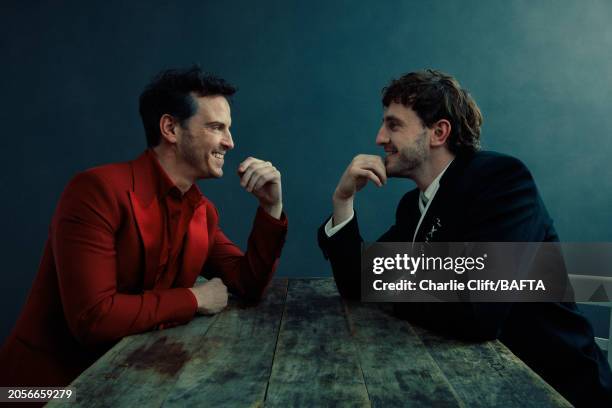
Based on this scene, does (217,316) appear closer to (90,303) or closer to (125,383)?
(90,303)

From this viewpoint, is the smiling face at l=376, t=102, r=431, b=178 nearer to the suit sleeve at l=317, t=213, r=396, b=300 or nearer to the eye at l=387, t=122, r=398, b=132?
the eye at l=387, t=122, r=398, b=132

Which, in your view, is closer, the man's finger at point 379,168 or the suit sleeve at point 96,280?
the suit sleeve at point 96,280

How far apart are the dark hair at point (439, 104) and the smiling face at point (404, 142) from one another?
0.03 m

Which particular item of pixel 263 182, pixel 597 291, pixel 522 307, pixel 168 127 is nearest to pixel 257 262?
pixel 263 182

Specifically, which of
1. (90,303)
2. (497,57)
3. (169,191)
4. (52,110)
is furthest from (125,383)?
(497,57)

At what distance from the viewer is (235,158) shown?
3129 mm

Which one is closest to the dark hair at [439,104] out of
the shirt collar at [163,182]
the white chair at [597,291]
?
the white chair at [597,291]

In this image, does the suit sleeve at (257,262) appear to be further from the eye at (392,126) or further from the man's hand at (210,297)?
the eye at (392,126)

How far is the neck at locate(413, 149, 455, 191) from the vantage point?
1985 millimetres

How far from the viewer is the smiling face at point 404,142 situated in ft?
6.46

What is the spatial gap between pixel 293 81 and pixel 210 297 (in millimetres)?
1875

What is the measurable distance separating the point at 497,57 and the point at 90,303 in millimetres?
2649

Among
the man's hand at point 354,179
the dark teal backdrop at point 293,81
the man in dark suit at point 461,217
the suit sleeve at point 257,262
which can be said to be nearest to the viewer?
the man in dark suit at point 461,217

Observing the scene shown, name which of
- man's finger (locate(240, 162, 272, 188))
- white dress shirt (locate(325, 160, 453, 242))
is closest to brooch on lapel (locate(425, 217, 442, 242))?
white dress shirt (locate(325, 160, 453, 242))
